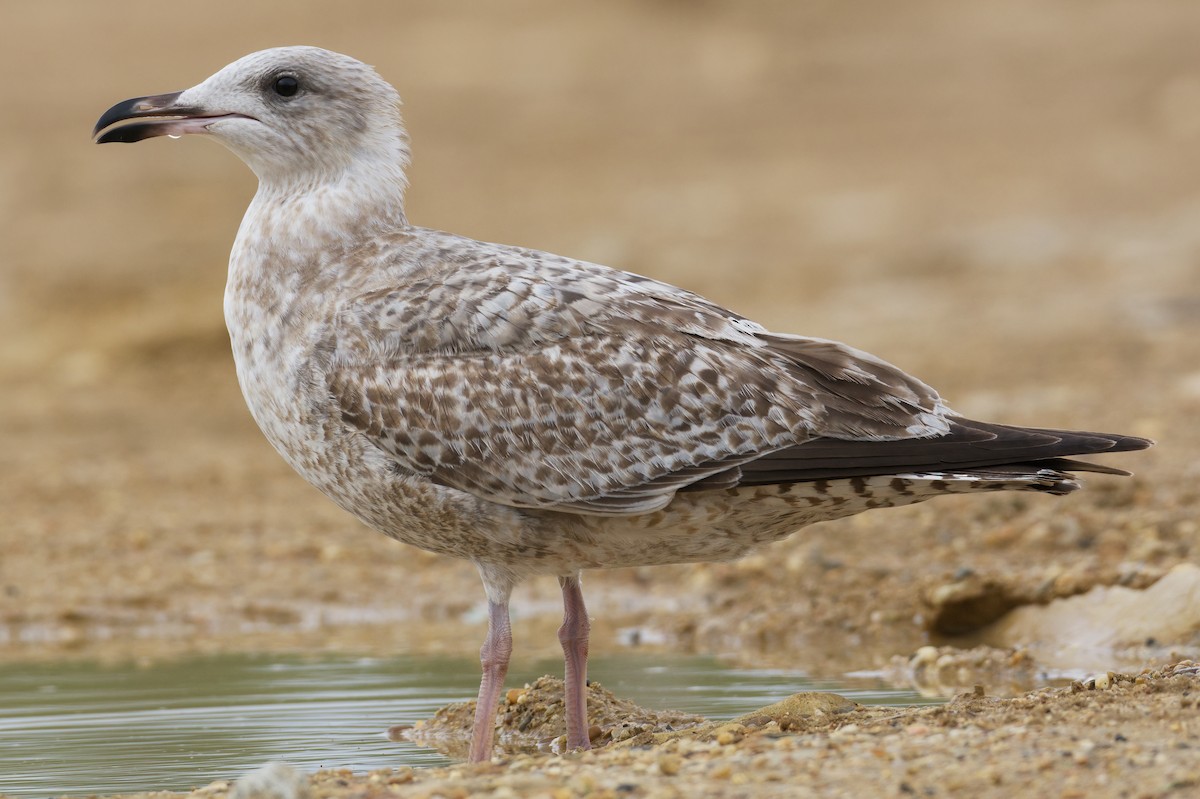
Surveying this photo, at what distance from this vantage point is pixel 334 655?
884cm

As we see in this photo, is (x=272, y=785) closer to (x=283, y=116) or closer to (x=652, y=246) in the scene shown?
(x=283, y=116)

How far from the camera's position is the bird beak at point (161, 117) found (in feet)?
22.2

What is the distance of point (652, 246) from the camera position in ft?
69.8

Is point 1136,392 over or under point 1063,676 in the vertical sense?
over

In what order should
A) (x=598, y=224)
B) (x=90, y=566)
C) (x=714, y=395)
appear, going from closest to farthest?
(x=714, y=395), (x=90, y=566), (x=598, y=224)

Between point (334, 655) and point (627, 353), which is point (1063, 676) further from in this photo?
point (334, 655)

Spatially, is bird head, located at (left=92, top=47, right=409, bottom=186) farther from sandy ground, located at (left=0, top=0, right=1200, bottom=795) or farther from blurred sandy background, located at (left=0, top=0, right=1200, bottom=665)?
blurred sandy background, located at (left=0, top=0, right=1200, bottom=665)

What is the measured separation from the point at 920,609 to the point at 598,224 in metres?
14.3

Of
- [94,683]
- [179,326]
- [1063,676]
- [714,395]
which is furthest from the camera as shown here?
[179,326]

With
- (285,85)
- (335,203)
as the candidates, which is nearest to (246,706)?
(335,203)

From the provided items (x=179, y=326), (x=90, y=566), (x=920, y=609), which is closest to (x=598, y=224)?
(x=179, y=326)

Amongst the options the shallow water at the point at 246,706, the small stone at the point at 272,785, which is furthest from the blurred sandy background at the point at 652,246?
the small stone at the point at 272,785

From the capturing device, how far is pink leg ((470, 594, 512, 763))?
616 centimetres

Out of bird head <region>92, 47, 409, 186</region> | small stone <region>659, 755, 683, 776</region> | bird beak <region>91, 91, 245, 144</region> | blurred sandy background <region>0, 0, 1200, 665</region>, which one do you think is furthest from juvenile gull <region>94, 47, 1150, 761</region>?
blurred sandy background <region>0, 0, 1200, 665</region>
